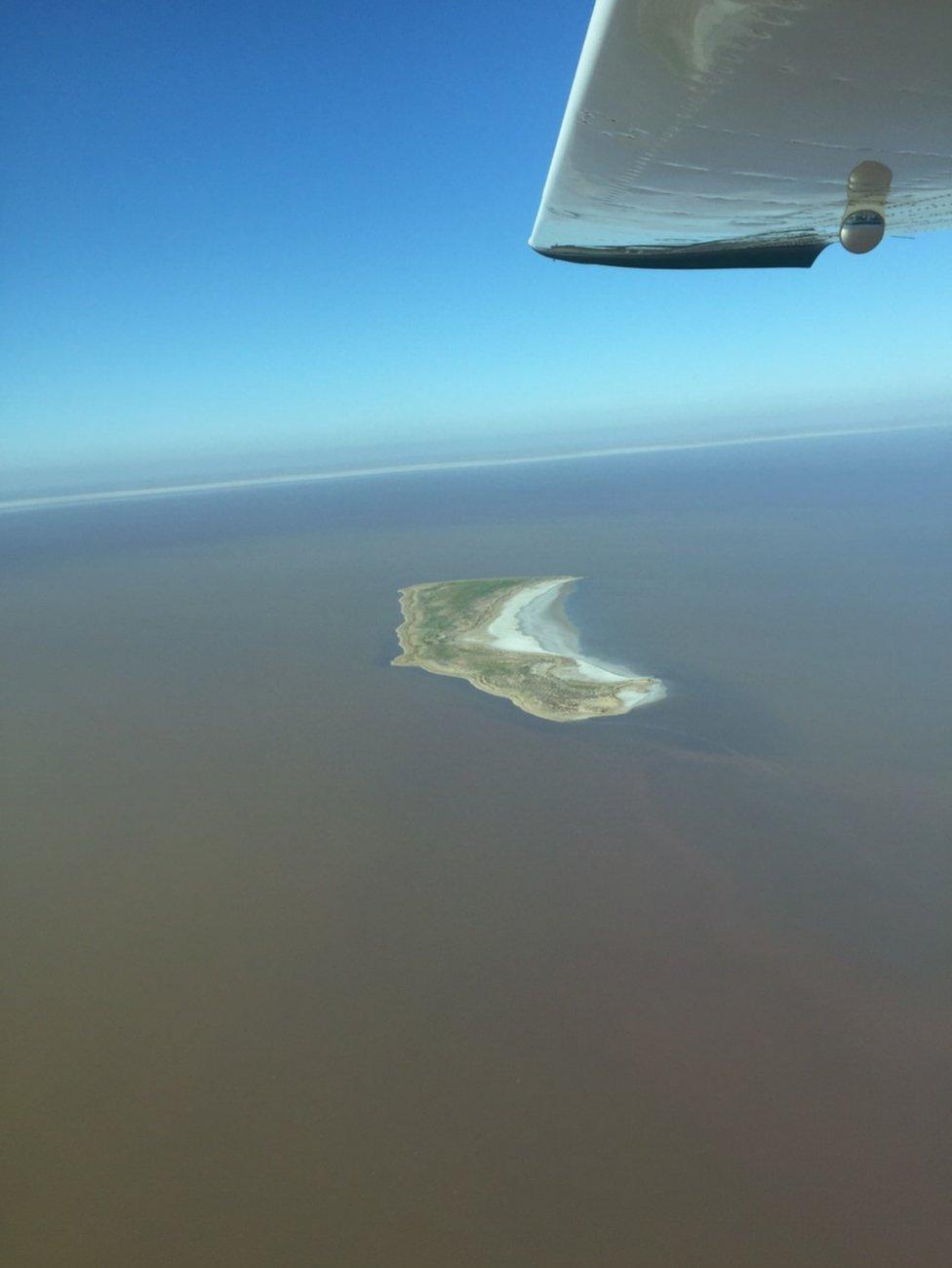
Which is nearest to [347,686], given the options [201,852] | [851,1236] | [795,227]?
[201,852]

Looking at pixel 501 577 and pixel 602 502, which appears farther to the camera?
pixel 602 502

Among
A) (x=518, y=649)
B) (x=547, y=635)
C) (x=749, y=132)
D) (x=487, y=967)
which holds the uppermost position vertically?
(x=749, y=132)

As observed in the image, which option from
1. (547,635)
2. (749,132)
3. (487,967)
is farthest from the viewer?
(547,635)

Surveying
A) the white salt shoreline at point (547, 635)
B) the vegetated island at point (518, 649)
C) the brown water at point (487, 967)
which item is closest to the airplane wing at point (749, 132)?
the brown water at point (487, 967)

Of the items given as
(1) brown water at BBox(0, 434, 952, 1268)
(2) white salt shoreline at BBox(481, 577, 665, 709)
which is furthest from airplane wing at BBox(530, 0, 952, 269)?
(2) white salt shoreline at BBox(481, 577, 665, 709)

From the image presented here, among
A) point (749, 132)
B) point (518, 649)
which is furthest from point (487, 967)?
point (518, 649)

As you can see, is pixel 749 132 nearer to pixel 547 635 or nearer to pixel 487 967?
pixel 487 967

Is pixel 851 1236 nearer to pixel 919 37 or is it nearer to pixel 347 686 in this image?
pixel 919 37
